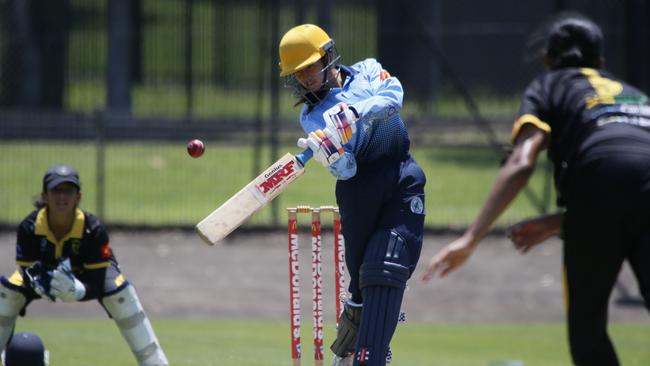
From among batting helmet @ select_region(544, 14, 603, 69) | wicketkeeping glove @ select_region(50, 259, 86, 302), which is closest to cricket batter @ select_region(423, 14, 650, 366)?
batting helmet @ select_region(544, 14, 603, 69)

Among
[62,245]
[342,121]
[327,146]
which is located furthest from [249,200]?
[62,245]

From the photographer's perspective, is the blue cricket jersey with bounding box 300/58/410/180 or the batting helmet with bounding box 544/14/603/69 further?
the blue cricket jersey with bounding box 300/58/410/180

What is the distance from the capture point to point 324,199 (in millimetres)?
16953

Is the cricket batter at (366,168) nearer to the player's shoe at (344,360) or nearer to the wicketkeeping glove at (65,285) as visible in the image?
the player's shoe at (344,360)

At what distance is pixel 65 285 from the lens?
7660 millimetres

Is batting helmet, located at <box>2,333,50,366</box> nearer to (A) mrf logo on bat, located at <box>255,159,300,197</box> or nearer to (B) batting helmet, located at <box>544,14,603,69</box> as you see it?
(A) mrf logo on bat, located at <box>255,159,300,197</box>

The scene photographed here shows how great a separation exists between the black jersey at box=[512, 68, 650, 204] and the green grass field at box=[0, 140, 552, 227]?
1010 cm

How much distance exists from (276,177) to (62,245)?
205cm

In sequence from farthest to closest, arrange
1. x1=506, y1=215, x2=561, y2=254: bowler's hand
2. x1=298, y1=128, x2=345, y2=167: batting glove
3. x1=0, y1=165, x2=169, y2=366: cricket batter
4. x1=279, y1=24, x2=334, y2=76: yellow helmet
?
x1=0, y1=165, x2=169, y2=366: cricket batter → x1=279, y1=24, x2=334, y2=76: yellow helmet → x1=298, y1=128, x2=345, y2=167: batting glove → x1=506, y1=215, x2=561, y2=254: bowler's hand

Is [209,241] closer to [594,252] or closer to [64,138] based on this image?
[594,252]

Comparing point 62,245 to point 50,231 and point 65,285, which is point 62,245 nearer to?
point 50,231

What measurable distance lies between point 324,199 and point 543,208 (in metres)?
3.20

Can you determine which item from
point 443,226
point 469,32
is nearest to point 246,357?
point 443,226

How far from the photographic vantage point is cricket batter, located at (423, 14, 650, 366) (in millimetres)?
5379
